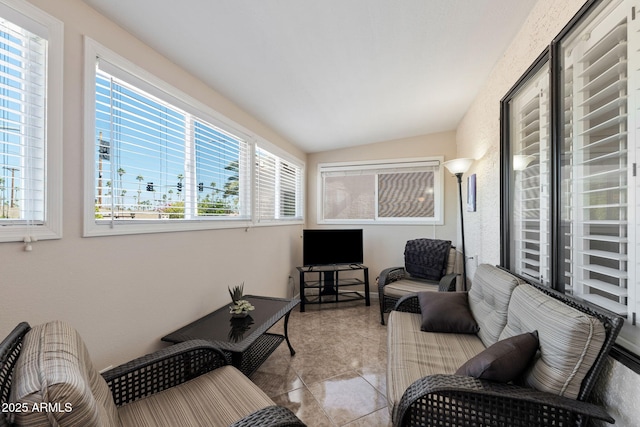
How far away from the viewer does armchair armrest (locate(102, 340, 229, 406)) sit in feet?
4.29

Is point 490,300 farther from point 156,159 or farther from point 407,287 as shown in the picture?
point 156,159

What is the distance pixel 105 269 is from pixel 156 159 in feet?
2.71

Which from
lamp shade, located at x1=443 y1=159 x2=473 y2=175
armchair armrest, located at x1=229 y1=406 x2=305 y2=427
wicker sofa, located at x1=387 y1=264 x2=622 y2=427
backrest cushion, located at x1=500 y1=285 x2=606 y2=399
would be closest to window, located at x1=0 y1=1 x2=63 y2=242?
armchair armrest, located at x1=229 y1=406 x2=305 y2=427

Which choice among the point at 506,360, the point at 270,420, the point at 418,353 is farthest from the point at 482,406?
the point at 270,420

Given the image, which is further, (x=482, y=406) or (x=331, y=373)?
(x=331, y=373)

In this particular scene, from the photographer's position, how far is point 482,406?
3.81 feet

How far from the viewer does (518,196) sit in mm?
2236

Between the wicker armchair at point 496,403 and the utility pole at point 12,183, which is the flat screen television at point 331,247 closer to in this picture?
the wicker armchair at point 496,403

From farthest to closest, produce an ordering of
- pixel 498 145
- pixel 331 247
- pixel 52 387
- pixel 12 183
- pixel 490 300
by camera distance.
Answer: pixel 331 247 → pixel 498 145 → pixel 490 300 → pixel 12 183 → pixel 52 387

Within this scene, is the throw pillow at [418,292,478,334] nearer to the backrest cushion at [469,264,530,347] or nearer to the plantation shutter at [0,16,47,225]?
the backrest cushion at [469,264,530,347]

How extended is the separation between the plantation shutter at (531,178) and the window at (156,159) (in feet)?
8.17

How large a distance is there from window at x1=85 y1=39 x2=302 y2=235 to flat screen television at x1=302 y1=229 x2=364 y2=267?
115 centimetres

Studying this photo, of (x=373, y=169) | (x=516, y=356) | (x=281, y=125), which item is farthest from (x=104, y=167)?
(x=373, y=169)

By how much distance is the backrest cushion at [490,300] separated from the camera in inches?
69.3
